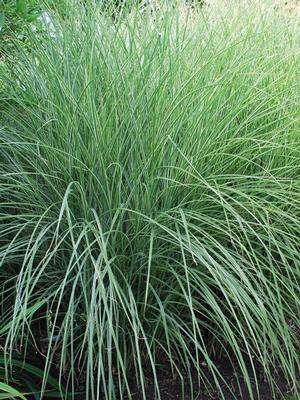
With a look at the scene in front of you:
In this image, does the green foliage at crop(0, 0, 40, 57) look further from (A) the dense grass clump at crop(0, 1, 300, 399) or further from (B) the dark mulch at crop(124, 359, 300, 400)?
(B) the dark mulch at crop(124, 359, 300, 400)

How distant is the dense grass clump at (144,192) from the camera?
6.74ft

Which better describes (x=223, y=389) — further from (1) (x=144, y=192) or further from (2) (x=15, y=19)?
(2) (x=15, y=19)

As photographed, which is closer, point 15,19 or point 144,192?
point 144,192

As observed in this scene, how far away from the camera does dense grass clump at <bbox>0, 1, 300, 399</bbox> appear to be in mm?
2055

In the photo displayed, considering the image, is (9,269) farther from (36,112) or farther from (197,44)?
(197,44)

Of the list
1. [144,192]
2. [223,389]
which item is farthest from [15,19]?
[223,389]

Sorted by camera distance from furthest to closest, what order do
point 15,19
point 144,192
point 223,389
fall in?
point 15,19
point 223,389
point 144,192

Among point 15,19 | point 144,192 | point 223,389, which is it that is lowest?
point 223,389

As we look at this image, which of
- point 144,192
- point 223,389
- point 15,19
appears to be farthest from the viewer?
point 15,19

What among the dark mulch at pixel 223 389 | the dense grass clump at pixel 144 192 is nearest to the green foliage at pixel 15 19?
the dense grass clump at pixel 144 192

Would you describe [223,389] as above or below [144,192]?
below

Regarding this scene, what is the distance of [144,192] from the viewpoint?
85.2 inches

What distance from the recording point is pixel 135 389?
223 cm

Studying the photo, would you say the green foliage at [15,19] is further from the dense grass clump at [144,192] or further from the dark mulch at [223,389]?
the dark mulch at [223,389]
